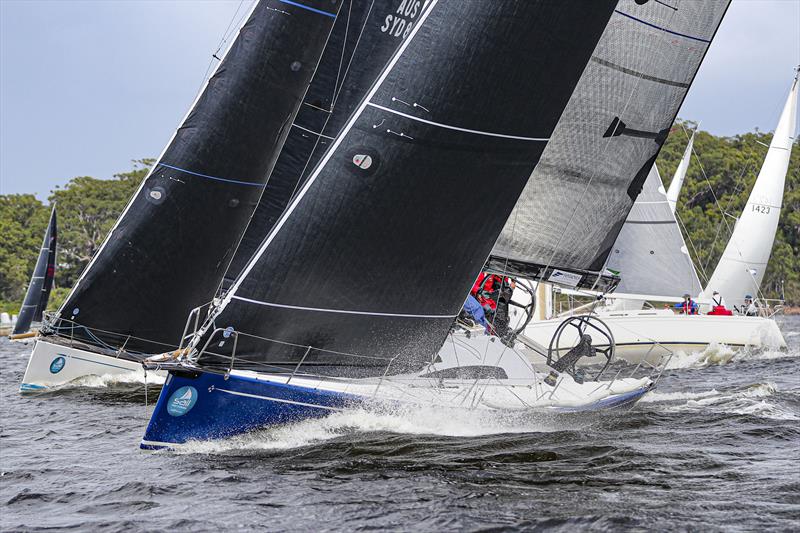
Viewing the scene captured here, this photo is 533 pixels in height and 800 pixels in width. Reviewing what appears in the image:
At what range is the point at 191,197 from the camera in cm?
1335

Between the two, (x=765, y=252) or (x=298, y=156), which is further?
(x=765, y=252)

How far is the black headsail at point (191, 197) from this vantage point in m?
13.3

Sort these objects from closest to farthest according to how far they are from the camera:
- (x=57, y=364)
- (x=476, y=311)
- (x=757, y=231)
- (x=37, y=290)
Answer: (x=476, y=311) < (x=57, y=364) < (x=757, y=231) < (x=37, y=290)

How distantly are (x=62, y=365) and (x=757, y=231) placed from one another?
734 inches

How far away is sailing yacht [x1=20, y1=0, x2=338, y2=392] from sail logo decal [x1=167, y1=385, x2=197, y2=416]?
5760mm

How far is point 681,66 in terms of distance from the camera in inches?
421

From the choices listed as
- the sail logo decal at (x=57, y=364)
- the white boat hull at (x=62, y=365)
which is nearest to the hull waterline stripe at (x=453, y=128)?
the white boat hull at (x=62, y=365)

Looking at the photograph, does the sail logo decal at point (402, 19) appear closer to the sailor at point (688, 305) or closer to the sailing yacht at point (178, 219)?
the sailing yacht at point (178, 219)

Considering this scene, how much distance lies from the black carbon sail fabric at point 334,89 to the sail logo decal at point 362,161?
3.57m

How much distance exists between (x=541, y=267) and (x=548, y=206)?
2.41ft

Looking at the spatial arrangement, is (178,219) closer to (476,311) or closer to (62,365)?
(62,365)

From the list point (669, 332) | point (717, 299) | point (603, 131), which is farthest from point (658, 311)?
point (603, 131)

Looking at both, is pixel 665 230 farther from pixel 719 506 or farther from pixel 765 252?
pixel 719 506

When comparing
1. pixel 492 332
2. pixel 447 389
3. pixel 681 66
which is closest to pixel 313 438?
pixel 447 389
